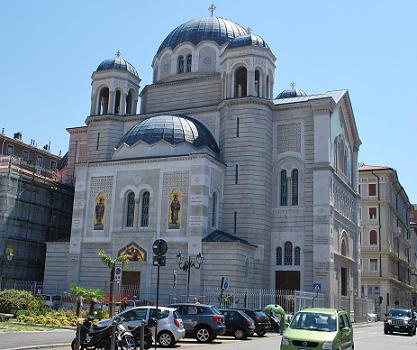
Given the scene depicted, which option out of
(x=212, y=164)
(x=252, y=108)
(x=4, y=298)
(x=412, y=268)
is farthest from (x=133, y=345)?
(x=412, y=268)

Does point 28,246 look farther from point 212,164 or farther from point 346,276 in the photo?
point 346,276

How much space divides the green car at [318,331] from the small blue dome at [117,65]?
1459 inches

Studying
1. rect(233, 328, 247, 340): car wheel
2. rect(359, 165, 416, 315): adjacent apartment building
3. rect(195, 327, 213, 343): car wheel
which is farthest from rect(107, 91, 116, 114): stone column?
rect(359, 165, 416, 315): adjacent apartment building

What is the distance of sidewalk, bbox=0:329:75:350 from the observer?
58.5 feet

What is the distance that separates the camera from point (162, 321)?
65.9 feet

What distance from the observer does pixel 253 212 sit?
133 ft

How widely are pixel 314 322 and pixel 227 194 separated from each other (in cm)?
2625

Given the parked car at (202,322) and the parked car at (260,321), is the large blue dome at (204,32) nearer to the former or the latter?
the parked car at (260,321)

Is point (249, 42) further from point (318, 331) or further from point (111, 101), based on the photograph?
point (318, 331)

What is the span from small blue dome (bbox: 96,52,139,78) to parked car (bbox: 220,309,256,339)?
2983 cm

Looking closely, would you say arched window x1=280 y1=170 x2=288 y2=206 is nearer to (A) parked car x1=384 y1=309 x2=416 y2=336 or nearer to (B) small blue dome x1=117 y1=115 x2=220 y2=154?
(B) small blue dome x1=117 y1=115 x2=220 y2=154

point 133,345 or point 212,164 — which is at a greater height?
point 212,164

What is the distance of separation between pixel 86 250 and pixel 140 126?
34.1 feet

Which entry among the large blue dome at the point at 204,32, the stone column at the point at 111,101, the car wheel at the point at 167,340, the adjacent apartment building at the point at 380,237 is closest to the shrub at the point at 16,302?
the car wheel at the point at 167,340
